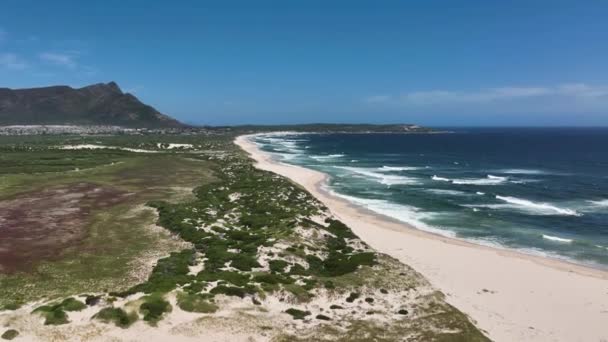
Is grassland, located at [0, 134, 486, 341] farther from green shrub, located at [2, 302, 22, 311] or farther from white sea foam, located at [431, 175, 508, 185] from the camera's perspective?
white sea foam, located at [431, 175, 508, 185]

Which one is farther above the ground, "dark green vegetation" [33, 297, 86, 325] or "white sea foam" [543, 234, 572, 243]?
"dark green vegetation" [33, 297, 86, 325]

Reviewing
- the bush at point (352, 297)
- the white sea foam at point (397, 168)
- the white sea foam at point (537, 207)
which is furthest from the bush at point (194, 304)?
the white sea foam at point (397, 168)

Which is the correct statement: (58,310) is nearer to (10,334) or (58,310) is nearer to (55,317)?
(55,317)

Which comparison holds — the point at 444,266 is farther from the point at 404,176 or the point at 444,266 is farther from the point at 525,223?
the point at 404,176

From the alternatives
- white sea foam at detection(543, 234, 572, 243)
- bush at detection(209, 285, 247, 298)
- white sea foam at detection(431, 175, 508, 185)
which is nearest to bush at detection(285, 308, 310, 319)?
bush at detection(209, 285, 247, 298)

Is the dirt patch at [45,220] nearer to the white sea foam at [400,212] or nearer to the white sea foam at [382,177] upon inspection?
the white sea foam at [400,212]

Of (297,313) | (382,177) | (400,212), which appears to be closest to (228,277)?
(297,313)

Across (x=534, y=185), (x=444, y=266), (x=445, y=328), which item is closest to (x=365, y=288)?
(x=445, y=328)

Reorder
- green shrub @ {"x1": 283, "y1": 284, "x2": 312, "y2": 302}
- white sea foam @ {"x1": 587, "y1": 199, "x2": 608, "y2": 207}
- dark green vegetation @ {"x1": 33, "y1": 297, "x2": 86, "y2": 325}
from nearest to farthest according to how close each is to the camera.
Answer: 1. dark green vegetation @ {"x1": 33, "y1": 297, "x2": 86, "y2": 325}
2. green shrub @ {"x1": 283, "y1": 284, "x2": 312, "y2": 302}
3. white sea foam @ {"x1": 587, "y1": 199, "x2": 608, "y2": 207}
